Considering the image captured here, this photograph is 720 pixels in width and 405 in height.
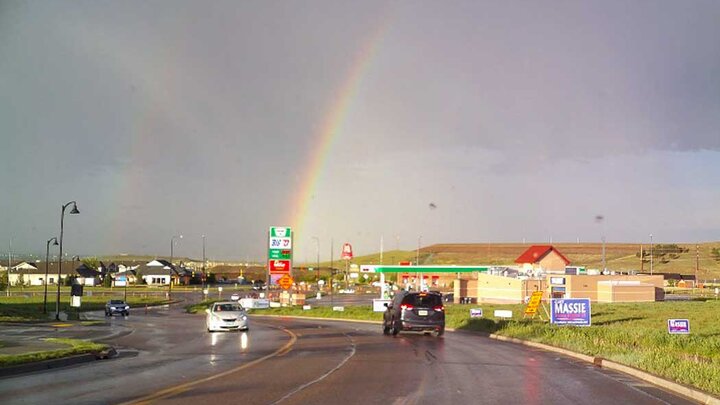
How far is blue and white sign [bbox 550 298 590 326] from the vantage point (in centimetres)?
2977

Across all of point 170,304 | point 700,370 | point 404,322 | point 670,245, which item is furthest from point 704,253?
point 700,370

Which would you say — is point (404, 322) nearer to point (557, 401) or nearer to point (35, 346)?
point (35, 346)

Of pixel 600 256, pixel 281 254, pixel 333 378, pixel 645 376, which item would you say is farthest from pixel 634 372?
pixel 600 256

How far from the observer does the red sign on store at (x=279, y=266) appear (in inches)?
2821

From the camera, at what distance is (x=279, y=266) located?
72.2 m

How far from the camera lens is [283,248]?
71.6 meters

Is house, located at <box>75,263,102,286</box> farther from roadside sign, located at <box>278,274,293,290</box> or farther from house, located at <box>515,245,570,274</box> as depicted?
roadside sign, located at <box>278,274,293,290</box>

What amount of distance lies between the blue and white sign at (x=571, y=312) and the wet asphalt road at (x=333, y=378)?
511 centimetres

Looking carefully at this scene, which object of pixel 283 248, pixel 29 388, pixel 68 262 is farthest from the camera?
pixel 68 262

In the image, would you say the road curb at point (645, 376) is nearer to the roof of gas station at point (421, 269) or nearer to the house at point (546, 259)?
the roof of gas station at point (421, 269)

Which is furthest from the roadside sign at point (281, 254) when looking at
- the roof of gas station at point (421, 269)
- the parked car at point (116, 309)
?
the roof of gas station at point (421, 269)

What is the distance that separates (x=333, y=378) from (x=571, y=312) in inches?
667

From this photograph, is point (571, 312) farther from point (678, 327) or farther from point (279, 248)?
Result: point (279, 248)

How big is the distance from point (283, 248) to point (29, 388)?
188ft
